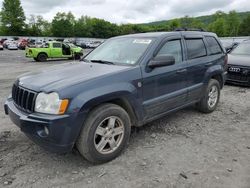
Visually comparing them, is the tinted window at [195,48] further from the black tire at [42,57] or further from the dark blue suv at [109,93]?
the black tire at [42,57]

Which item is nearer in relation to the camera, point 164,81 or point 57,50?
point 164,81

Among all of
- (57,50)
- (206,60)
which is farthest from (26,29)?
(206,60)

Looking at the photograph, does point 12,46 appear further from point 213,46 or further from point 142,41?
point 142,41

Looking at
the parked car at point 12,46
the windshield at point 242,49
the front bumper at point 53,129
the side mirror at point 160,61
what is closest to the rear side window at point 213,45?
the side mirror at point 160,61

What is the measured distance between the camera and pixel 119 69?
3488mm

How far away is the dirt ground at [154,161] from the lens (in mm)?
2945

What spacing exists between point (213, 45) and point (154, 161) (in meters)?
3.21

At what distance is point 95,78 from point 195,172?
1.76 m

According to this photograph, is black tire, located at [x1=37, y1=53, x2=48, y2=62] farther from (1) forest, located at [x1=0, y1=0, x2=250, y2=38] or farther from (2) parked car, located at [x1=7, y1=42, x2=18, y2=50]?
(1) forest, located at [x1=0, y1=0, x2=250, y2=38]

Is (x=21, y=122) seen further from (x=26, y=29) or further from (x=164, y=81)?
(x=26, y=29)

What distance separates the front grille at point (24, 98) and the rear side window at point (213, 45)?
3.80 meters

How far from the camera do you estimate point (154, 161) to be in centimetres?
339

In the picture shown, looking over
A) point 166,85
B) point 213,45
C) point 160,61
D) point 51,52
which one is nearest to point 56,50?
point 51,52

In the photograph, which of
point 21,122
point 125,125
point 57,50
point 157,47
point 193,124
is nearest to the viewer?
point 21,122
